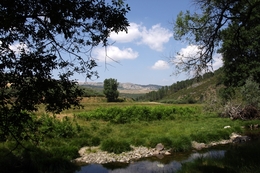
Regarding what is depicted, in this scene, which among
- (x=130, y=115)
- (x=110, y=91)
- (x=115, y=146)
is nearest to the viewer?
(x=115, y=146)

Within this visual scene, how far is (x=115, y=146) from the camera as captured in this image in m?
15.0

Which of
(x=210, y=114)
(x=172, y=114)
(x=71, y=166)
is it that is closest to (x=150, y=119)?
(x=172, y=114)

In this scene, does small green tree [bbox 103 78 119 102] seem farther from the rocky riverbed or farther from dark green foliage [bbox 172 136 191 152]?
the rocky riverbed

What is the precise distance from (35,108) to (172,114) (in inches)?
1163

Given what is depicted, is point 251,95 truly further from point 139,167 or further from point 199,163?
point 199,163

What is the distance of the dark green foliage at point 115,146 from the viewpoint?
14.7m

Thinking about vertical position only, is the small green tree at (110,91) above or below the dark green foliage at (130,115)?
above

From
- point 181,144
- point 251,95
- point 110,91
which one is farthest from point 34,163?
point 110,91

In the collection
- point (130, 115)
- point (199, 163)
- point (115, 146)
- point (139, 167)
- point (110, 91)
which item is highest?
point (110, 91)

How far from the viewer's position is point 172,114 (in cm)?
3322

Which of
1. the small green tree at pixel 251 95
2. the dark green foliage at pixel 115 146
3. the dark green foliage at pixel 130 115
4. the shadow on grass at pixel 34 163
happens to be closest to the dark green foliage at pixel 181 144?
the dark green foliage at pixel 115 146

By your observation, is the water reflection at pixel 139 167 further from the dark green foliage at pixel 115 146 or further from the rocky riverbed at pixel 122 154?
the dark green foliage at pixel 115 146

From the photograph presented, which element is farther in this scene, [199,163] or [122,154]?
[122,154]

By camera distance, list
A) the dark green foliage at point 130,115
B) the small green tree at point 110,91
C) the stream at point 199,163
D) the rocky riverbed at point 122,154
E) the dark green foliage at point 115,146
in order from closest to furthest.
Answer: the stream at point 199,163 → the rocky riverbed at point 122,154 → the dark green foliage at point 115,146 → the dark green foliage at point 130,115 → the small green tree at point 110,91
